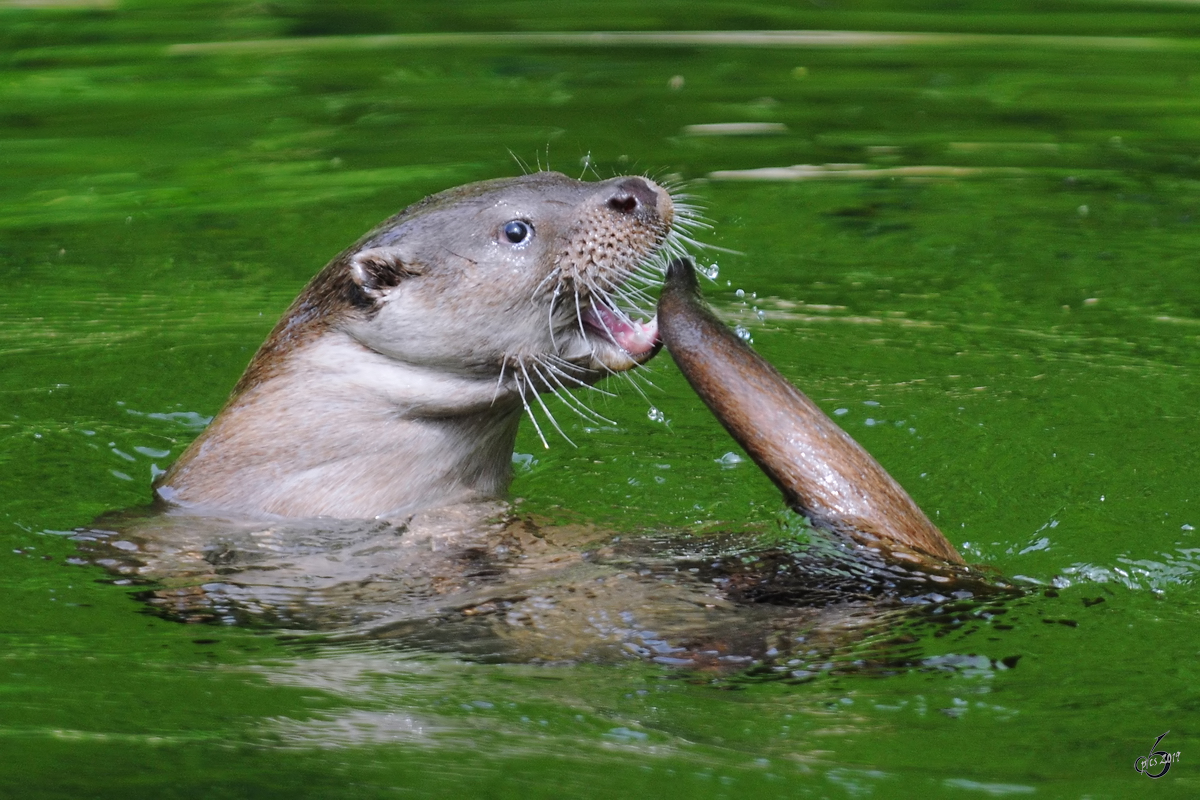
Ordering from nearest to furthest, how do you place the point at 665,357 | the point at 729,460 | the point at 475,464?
1. the point at 475,464
2. the point at 729,460
3. the point at 665,357

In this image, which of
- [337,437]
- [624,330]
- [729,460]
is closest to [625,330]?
[624,330]

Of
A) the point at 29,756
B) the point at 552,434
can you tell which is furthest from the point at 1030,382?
the point at 29,756

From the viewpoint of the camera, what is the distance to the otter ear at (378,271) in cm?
414

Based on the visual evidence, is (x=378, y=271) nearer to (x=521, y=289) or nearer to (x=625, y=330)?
(x=521, y=289)

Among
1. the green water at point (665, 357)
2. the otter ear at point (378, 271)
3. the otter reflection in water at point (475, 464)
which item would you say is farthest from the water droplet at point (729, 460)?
the otter ear at point (378, 271)

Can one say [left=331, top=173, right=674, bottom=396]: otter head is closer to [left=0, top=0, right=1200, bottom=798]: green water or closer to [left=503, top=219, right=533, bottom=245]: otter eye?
[left=503, top=219, right=533, bottom=245]: otter eye

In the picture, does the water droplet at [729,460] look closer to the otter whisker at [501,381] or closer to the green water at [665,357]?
the green water at [665,357]

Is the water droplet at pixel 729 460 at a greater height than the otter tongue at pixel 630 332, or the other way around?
the otter tongue at pixel 630 332

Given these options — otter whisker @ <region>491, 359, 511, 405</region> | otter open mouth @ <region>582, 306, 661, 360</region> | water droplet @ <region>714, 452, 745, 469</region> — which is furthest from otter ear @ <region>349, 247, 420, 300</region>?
water droplet @ <region>714, 452, 745, 469</region>

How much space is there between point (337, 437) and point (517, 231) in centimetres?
69

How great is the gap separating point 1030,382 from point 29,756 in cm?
372

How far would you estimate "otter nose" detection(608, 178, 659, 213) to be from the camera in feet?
13.7

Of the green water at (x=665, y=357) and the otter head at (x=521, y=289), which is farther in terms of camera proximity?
the otter head at (x=521, y=289)

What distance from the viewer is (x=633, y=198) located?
418cm
